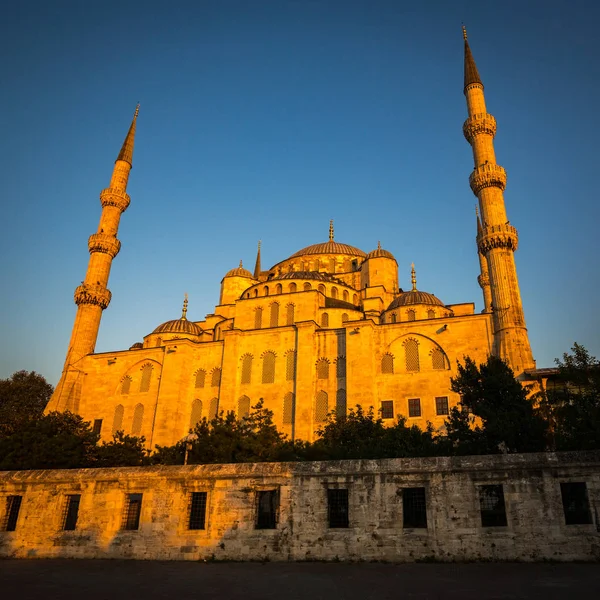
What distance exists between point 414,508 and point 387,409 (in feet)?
47.3

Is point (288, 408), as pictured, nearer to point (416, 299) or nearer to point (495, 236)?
point (416, 299)

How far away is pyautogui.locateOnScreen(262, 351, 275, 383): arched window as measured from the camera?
2636cm

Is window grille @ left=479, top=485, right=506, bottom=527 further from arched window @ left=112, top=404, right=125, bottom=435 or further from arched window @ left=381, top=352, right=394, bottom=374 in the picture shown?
arched window @ left=112, top=404, right=125, bottom=435

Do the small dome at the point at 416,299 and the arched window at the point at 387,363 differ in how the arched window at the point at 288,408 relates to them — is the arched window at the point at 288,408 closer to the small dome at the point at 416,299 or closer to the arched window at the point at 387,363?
the arched window at the point at 387,363

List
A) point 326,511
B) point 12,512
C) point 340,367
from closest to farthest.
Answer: point 326,511 → point 12,512 → point 340,367

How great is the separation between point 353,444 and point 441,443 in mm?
3299

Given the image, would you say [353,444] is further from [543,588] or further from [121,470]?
[543,588]

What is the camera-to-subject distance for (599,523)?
902 centimetres

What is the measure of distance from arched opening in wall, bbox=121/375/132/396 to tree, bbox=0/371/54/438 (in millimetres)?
4292

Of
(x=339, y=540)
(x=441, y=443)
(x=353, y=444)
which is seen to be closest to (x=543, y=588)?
(x=339, y=540)

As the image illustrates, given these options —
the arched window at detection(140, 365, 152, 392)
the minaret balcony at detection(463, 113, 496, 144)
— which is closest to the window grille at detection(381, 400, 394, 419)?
the arched window at detection(140, 365, 152, 392)

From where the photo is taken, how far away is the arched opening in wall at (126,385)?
28828 mm

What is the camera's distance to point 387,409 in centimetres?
2414

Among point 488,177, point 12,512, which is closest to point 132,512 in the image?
point 12,512
